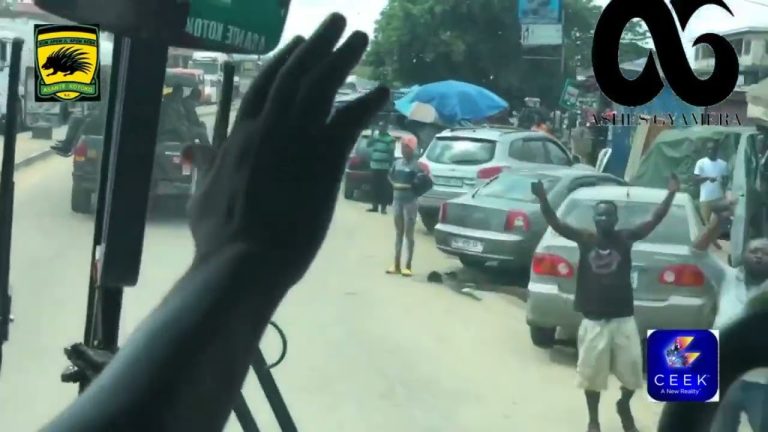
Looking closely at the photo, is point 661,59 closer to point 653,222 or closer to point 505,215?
point 653,222

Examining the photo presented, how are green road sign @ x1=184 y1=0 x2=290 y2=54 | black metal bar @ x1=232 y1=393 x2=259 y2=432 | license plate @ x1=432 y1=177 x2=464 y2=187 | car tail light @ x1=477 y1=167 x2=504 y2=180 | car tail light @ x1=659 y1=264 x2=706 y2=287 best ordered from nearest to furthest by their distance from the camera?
green road sign @ x1=184 y1=0 x2=290 y2=54 → black metal bar @ x1=232 y1=393 x2=259 y2=432 → car tail light @ x1=659 y1=264 x2=706 y2=287 → car tail light @ x1=477 y1=167 x2=504 y2=180 → license plate @ x1=432 y1=177 x2=464 y2=187

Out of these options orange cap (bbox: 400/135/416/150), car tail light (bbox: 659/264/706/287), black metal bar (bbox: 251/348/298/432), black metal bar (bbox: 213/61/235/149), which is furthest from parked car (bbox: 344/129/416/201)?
car tail light (bbox: 659/264/706/287)

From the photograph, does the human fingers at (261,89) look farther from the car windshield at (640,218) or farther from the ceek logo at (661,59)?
the car windshield at (640,218)

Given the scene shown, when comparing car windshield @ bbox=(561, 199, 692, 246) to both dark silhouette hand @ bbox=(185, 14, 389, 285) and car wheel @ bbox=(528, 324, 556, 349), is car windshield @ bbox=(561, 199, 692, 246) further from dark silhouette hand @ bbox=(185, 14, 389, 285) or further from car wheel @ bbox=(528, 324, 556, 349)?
dark silhouette hand @ bbox=(185, 14, 389, 285)

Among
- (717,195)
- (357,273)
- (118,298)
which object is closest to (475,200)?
(357,273)

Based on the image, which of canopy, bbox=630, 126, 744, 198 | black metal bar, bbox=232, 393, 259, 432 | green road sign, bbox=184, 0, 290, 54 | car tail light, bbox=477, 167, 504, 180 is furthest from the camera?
car tail light, bbox=477, 167, 504, 180

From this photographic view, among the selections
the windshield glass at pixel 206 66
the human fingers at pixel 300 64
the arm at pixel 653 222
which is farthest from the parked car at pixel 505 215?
the human fingers at pixel 300 64

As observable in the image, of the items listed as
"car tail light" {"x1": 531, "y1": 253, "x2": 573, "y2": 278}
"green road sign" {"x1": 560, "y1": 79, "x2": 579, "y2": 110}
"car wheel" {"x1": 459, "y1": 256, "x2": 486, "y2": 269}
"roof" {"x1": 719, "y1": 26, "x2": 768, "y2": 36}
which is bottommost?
"car wheel" {"x1": 459, "y1": 256, "x2": 486, "y2": 269}
